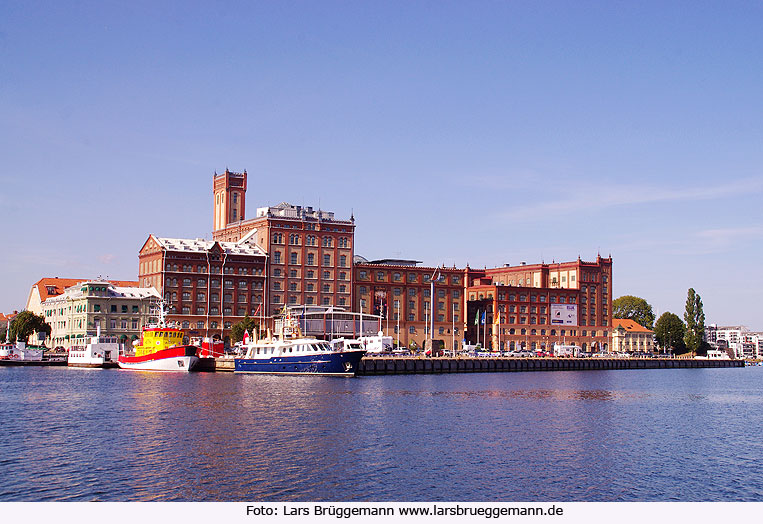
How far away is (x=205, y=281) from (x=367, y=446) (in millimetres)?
139152

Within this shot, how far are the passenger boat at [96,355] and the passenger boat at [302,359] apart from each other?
4294 cm

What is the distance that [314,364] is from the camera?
125 meters

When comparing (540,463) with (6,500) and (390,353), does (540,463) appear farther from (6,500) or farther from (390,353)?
(390,353)

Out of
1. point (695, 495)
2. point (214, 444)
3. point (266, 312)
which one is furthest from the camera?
point (266, 312)

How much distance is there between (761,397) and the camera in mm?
109000

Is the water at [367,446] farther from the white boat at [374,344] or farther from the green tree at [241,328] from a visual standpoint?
the green tree at [241,328]

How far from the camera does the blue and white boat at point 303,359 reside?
412 ft

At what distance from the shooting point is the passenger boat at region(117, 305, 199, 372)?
450 ft

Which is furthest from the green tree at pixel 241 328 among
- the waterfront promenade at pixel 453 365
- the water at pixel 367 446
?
the water at pixel 367 446

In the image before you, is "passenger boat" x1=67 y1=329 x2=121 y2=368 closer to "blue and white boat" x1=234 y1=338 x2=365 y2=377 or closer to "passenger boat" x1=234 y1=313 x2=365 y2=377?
"passenger boat" x1=234 y1=313 x2=365 y2=377

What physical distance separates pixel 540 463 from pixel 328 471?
493 inches

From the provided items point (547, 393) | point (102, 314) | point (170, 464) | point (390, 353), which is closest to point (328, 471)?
point (170, 464)

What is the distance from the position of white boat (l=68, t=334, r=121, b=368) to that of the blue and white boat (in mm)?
43694

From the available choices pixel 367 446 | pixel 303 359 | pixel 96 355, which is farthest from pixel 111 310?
pixel 367 446
